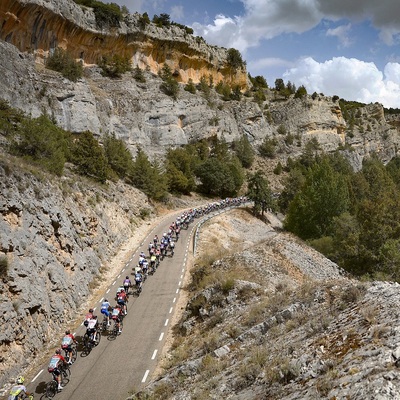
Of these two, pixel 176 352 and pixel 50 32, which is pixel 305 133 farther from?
pixel 176 352

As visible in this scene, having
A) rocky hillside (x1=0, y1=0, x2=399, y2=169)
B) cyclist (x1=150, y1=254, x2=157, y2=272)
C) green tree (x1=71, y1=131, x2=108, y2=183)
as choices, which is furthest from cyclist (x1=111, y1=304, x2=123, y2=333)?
rocky hillside (x1=0, y1=0, x2=399, y2=169)

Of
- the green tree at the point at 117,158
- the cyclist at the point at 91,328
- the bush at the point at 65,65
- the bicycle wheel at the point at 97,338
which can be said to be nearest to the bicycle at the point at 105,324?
the bicycle wheel at the point at 97,338

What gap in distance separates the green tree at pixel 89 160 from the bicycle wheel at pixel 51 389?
25424 mm

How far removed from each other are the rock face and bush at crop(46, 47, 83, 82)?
110ft

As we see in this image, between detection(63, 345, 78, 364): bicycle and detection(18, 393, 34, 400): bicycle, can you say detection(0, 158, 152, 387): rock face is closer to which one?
detection(63, 345, 78, 364): bicycle

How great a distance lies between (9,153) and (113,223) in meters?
9.81

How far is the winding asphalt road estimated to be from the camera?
520 inches

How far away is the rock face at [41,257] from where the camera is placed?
15445 mm

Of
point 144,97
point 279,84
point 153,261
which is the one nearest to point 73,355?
point 153,261

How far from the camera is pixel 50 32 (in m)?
59.8

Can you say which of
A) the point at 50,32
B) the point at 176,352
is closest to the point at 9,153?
the point at 176,352

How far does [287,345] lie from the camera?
9.48 metres

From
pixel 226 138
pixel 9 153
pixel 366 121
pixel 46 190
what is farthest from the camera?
pixel 366 121

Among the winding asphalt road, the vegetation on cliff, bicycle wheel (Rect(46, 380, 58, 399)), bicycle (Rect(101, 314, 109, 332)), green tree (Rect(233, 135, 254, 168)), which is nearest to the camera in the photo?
bicycle wheel (Rect(46, 380, 58, 399))
